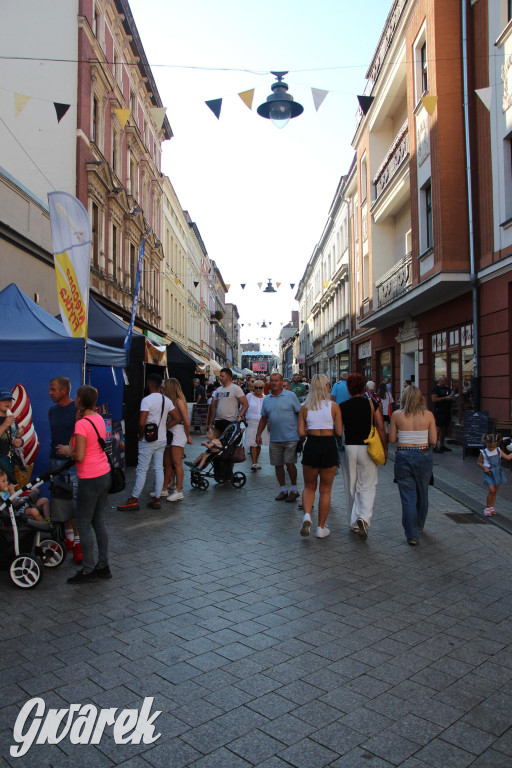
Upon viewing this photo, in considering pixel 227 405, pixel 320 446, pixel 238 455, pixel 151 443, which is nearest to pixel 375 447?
pixel 320 446

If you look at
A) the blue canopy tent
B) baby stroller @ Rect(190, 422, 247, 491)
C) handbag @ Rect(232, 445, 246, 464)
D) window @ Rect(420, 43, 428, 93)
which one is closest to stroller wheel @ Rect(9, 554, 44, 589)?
the blue canopy tent

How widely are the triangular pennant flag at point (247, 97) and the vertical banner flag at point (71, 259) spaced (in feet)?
14.1

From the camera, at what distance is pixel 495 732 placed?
2.70 m

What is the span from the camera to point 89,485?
4.77 meters

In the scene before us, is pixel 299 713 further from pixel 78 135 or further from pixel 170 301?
pixel 170 301

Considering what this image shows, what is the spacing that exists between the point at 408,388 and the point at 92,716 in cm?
447

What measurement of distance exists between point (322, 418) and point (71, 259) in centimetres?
357

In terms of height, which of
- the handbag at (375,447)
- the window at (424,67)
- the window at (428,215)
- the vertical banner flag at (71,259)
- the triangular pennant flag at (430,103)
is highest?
the window at (424,67)

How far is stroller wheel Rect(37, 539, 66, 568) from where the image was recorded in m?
5.16

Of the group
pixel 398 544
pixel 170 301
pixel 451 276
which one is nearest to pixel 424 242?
pixel 451 276

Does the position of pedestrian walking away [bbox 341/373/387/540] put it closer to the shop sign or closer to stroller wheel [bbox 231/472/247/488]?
stroller wheel [bbox 231/472/247/488]

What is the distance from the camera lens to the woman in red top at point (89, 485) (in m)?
4.76

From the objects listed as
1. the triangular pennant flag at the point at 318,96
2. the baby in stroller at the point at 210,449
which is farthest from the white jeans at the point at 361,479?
the triangular pennant flag at the point at 318,96

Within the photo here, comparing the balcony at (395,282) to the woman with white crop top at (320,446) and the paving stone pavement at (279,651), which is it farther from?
the paving stone pavement at (279,651)
